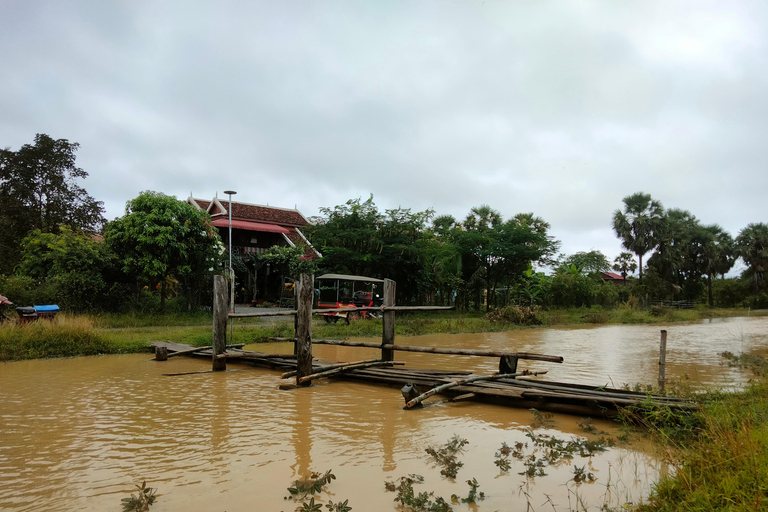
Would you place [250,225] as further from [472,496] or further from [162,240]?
[472,496]

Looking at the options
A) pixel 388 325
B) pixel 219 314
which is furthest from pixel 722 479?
pixel 219 314

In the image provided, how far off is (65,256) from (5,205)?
8.07 meters

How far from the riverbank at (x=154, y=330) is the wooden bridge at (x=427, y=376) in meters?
2.00

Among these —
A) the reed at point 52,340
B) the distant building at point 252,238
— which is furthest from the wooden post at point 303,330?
the distant building at point 252,238

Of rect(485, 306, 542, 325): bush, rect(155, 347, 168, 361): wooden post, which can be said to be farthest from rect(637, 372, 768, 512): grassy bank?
rect(485, 306, 542, 325): bush

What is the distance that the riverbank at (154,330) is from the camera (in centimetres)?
1160

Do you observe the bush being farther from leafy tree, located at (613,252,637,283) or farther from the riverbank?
leafy tree, located at (613,252,637,283)

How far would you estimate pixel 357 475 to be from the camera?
459cm

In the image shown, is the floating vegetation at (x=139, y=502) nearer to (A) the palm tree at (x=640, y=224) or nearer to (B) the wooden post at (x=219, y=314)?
(B) the wooden post at (x=219, y=314)

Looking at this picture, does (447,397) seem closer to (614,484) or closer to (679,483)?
(614,484)

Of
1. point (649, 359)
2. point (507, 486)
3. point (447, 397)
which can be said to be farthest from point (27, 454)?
point (649, 359)

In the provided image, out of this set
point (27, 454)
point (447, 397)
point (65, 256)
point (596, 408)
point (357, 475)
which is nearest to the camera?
point (357, 475)

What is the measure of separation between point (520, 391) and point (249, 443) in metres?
3.50

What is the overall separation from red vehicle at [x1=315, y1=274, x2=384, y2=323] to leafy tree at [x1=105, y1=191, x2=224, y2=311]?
4677 millimetres
